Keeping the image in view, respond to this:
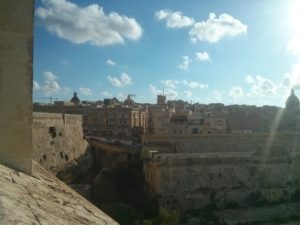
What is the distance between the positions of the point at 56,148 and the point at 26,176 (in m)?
21.5

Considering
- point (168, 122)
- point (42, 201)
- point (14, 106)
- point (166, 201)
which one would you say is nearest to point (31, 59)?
point (14, 106)

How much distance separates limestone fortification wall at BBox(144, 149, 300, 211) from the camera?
1922 cm

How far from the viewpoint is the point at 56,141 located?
24.1 metres

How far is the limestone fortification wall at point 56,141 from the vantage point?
21672mm

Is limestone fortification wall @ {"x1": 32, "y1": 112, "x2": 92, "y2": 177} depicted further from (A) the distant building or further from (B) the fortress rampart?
(A) the distant building

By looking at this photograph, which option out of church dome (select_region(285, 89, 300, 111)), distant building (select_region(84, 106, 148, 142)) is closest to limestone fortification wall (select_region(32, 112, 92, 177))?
distant building (select_region(84, 106, 148, 142))

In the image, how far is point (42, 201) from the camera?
8.33 feet

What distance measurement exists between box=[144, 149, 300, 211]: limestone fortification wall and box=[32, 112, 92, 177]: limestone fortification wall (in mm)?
5770

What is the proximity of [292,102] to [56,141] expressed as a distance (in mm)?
31130

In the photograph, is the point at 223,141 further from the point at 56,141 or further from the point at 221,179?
the point at 56,141

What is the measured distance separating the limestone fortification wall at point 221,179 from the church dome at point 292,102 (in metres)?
24.7

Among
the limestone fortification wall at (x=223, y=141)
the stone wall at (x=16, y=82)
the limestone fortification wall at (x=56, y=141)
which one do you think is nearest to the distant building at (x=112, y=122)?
the limestone fortification wall at (x=56, y=141)

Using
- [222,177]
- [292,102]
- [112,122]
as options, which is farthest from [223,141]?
[292,102]

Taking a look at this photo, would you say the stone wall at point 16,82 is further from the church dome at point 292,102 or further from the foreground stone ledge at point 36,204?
the church dome at point 292,102
